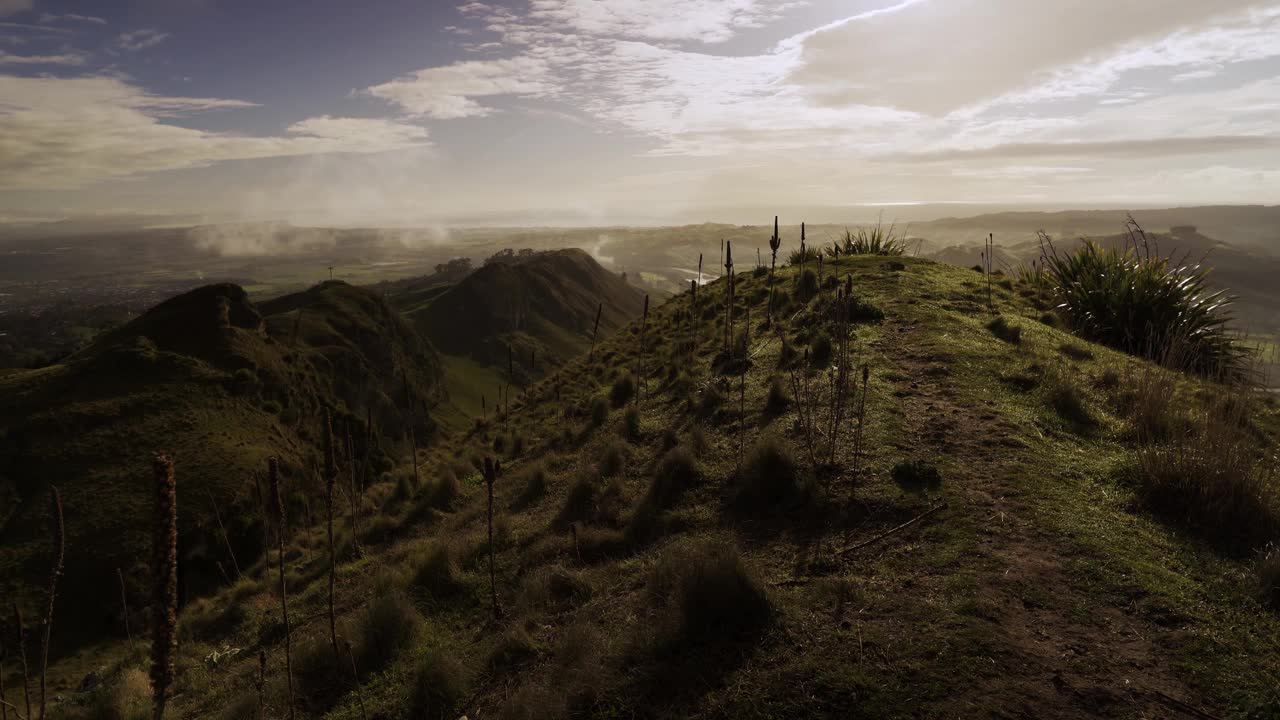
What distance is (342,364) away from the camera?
3509cm

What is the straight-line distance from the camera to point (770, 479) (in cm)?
619

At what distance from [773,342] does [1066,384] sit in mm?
5138

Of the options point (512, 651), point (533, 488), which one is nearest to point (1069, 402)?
point (512, 651)

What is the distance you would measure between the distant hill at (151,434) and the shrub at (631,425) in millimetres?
4813

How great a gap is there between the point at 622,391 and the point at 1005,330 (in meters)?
7.16

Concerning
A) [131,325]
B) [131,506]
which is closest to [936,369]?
[131,506]

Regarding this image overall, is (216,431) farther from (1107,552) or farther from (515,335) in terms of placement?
(515,335)

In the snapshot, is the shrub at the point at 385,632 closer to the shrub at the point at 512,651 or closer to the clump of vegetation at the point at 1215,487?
the shrub at the point at 512,651

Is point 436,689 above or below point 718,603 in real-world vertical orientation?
below

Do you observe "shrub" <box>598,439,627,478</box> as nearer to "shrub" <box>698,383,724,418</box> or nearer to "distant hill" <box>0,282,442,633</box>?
"shrub" <box>698,383,724,418</box>

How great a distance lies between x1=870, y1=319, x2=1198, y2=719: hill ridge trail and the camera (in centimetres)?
316

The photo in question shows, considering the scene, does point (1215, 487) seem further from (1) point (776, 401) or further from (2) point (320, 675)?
(2) point (320, 675)

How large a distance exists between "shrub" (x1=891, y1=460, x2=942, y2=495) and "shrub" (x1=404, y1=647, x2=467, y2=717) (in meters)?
4.29

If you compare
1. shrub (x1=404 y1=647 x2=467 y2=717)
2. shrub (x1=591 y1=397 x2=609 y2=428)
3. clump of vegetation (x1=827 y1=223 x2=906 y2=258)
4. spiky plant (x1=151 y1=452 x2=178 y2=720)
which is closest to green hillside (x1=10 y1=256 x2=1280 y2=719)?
shrub (x1=404 y1=647 x2=467 y2=717)
